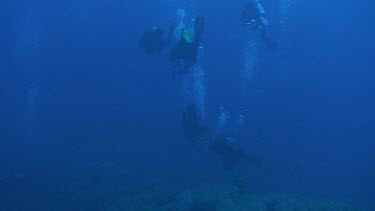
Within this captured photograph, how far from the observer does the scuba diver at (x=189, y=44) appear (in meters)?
8.28

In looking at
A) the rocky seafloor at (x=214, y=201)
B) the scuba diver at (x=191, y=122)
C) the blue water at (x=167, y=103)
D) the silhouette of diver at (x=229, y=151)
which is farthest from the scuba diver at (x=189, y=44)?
the rocky seafloor at (x=214, y=201)

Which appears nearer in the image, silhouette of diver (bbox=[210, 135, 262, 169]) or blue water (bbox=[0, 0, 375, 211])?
silhouette of diver (bbox=[210, 135, 262, 169])

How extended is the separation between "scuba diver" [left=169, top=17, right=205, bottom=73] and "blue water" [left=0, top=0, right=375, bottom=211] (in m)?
2.50

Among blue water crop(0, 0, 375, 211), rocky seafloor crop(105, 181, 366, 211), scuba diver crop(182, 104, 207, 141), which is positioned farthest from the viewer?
blue water crop(0, 0, 375, 211)

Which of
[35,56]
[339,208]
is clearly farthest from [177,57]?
[35,56]

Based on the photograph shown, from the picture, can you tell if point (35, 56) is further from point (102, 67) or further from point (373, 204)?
point (373, 204)

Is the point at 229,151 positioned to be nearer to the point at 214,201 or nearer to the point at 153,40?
the point at 214,201

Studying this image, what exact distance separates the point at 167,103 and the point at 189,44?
3.87m

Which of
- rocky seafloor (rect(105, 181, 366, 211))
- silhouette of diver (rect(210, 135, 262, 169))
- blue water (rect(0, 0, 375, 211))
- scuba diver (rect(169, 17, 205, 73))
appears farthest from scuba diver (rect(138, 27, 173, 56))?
rocky seafloor (rect(105, 181, 366, 211))

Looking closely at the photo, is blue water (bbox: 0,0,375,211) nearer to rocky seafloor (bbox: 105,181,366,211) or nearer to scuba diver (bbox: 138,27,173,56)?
rocky seafloor (bbox: 105,181,366,211)

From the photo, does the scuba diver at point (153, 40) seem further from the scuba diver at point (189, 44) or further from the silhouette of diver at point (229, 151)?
the silhouette of diver at point (229, 151)

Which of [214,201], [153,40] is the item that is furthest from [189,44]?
[214,201]

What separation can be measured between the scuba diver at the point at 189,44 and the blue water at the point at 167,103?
250cm

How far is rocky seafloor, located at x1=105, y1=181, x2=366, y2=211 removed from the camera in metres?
6.65
